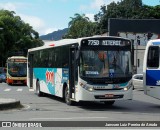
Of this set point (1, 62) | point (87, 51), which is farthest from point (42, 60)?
point (1, 62)

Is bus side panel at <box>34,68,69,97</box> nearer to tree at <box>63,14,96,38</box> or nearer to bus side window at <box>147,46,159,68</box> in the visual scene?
bus side window at <box>147,46,159,68</box>

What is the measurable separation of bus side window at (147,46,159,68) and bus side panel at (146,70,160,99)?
324 mm

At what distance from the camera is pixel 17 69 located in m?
45.9

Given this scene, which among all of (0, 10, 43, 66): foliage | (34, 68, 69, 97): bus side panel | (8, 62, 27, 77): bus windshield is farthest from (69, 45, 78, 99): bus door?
(0, 10, 43, 66): foliage

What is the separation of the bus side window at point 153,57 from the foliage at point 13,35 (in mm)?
62782

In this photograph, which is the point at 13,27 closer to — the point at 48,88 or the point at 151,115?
the point at 48,88

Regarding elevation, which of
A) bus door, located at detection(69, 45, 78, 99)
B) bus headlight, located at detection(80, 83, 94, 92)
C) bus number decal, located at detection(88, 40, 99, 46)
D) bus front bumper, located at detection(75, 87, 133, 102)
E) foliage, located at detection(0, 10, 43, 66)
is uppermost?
foliage, located at detection(0, 10, 43, 66)

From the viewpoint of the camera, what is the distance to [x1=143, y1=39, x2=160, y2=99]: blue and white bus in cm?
1998

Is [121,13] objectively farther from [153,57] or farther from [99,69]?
[99,69]

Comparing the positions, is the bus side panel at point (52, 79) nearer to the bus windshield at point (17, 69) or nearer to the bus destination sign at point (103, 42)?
the bus destination sign at point (103, 42)

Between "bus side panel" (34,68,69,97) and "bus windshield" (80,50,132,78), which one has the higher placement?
"bus windshield" (80,50,132,78)

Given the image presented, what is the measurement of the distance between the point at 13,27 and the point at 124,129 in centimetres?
8322

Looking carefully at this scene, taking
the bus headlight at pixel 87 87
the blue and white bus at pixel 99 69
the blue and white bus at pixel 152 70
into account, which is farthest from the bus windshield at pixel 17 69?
the bus headlight at pixel 87 87

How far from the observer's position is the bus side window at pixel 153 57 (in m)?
20.2
